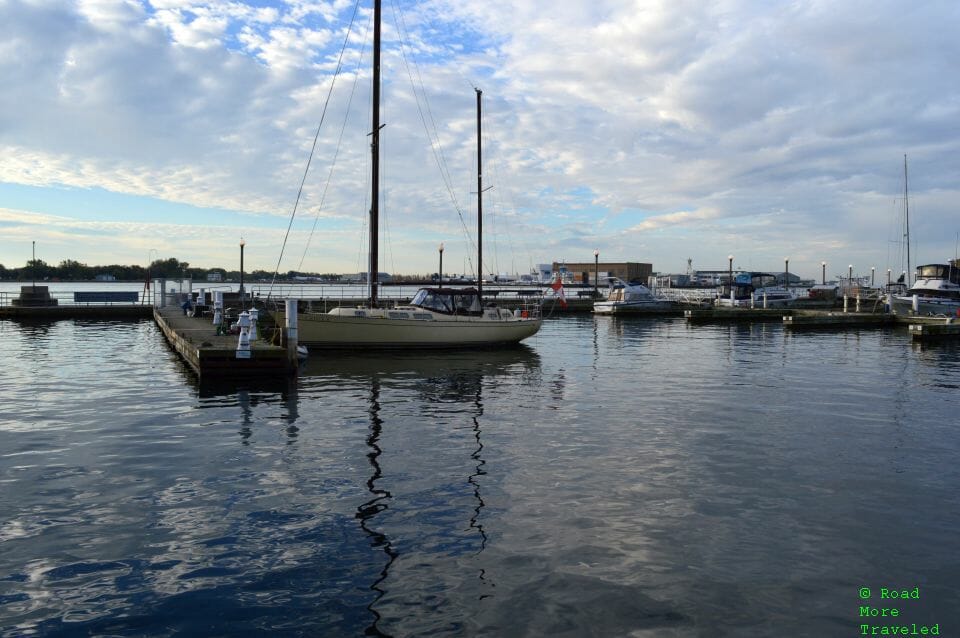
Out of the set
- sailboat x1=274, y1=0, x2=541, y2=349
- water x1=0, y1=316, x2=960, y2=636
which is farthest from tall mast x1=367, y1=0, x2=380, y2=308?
water x1=0, y1=316, x2=960, y2=636

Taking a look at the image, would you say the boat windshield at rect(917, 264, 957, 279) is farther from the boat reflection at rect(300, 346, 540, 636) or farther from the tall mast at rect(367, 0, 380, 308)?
the tall mast at rect(367, 0, 380, 308)

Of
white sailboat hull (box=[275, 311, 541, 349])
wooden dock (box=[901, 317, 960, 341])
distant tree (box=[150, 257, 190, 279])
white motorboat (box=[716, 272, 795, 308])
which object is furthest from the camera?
distant tree (box=[150, 257, 190, 279])

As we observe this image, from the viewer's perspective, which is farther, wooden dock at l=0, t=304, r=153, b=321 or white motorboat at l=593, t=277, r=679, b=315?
white motorboat at l=593, t=277, r=679, b=315

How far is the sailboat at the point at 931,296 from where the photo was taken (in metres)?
53.6

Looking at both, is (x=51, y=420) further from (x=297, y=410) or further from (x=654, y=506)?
(x=654, y=506)

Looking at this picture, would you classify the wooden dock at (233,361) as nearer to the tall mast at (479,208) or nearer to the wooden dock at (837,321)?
the tall mast at (479,208)

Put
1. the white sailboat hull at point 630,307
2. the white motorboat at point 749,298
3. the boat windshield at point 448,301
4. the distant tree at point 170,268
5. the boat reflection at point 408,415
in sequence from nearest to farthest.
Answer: the boat reflection at point 408,415
the boat windshield at point 448,301
the white sailboat hull at point 630,307
the white motorboat at point 749,298
the distant tree at point 170,268

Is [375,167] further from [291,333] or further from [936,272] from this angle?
[936,272]

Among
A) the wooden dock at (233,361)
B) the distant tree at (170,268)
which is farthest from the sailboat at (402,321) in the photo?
the distant tree at (170,268)

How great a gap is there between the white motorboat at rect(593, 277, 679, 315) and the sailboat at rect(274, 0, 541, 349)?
29.3 metres

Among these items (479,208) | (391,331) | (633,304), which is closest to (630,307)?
(633,304)

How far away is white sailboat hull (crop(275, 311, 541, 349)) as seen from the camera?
2792 centimetres

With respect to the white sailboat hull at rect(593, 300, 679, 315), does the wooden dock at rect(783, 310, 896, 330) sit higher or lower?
lower

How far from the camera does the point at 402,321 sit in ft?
94.2
